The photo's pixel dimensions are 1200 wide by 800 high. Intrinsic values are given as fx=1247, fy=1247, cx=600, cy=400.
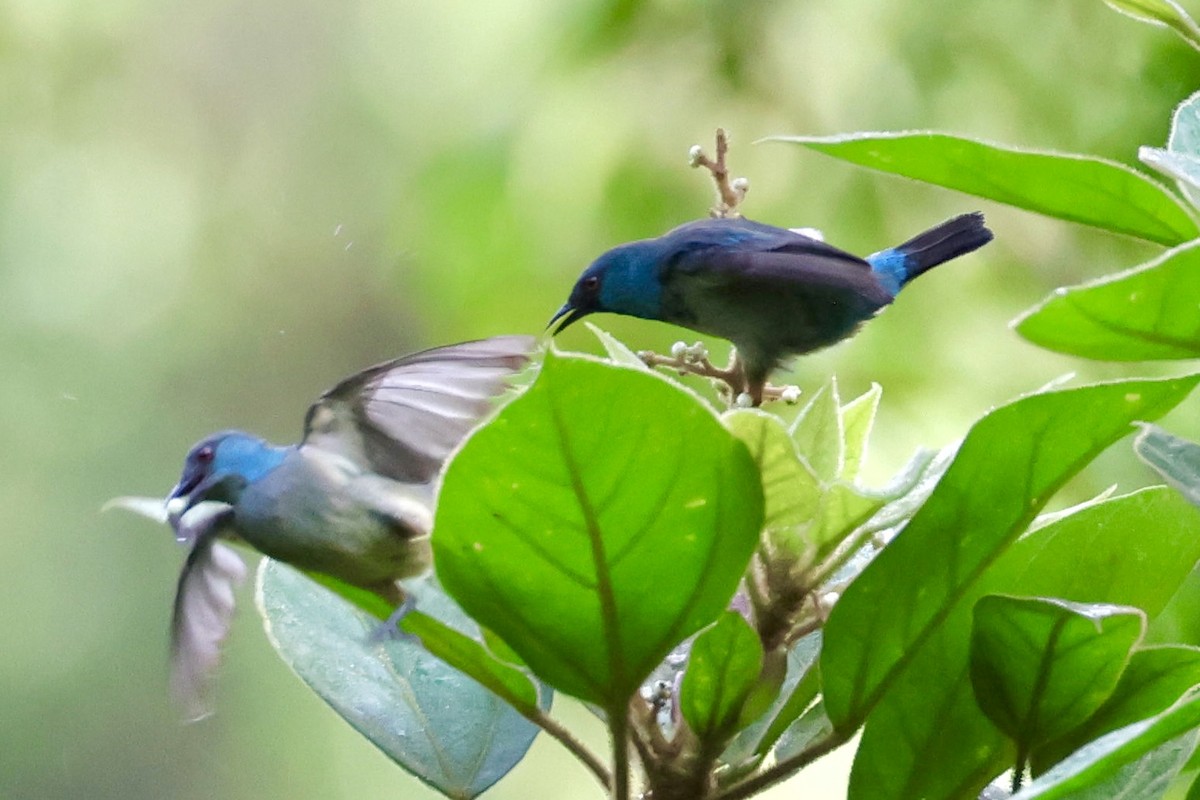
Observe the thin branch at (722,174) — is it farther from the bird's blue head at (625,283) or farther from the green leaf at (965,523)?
the green leaf at (965,523)

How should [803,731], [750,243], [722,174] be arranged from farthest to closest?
1. [750,243]
2. [722,174]
3. [803,731]

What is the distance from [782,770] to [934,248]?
51 cm

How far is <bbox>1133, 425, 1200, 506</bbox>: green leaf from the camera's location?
40 centimetres

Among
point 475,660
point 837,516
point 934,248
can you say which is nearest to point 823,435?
point 837,516

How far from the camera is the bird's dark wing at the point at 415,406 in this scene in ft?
1.76

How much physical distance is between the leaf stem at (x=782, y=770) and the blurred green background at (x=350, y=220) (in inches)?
38.7

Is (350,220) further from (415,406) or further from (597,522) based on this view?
(597,522)

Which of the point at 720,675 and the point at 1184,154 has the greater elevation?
the point at 1184,154

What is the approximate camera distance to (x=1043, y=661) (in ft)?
1.47

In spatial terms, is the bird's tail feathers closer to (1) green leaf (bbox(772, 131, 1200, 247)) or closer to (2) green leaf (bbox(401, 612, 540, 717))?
(1) green leaf (bbox(772, 131, 1200, 247))

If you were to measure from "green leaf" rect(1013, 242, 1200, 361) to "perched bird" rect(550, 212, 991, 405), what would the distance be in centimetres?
29

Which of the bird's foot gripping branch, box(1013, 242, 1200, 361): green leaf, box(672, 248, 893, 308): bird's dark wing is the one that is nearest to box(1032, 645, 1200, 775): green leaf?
box(1013, 242, 1200, 361): green leaf

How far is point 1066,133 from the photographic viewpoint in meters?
1.55

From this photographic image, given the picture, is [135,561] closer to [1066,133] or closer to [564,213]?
[564,213]
